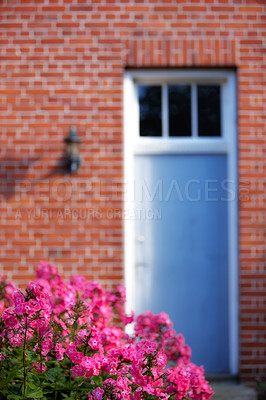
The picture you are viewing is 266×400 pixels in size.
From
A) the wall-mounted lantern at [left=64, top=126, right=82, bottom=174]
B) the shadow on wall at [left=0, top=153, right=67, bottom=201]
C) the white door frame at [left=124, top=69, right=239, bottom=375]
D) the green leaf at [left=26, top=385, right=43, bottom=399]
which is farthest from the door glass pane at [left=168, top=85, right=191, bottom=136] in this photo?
the green leaf at [left=26, top=385, right=43, bottom=399]

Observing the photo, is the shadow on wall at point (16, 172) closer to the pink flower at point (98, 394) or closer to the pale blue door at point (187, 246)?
the pale blue door at point (187, 246)

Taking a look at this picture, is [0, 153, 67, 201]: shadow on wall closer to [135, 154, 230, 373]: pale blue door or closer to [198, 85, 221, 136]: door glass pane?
[135, 154, 230, 373]: pale blue door

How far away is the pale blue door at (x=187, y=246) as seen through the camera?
185 inches

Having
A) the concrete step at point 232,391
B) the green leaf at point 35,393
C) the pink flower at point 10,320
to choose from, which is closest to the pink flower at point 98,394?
the green leaf at point 35,393

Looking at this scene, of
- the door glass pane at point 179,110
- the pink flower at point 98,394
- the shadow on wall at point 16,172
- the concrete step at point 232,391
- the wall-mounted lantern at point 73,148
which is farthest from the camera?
the door glass pane at point 179,110

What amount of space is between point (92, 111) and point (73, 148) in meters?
0.43

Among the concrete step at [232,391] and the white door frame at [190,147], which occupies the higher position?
the white door frame at [190,147]

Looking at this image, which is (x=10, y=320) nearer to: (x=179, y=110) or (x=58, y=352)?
(x=58, y=352)

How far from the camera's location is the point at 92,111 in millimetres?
4570

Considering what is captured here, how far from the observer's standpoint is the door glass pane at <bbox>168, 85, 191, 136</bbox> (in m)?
4.83

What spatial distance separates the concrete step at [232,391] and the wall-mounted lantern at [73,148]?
2.39m

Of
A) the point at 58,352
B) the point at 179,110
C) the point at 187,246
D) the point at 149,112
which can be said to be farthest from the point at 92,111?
the point at 58,352

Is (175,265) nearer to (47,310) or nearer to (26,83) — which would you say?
(26,83)

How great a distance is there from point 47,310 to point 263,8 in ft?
13.0
